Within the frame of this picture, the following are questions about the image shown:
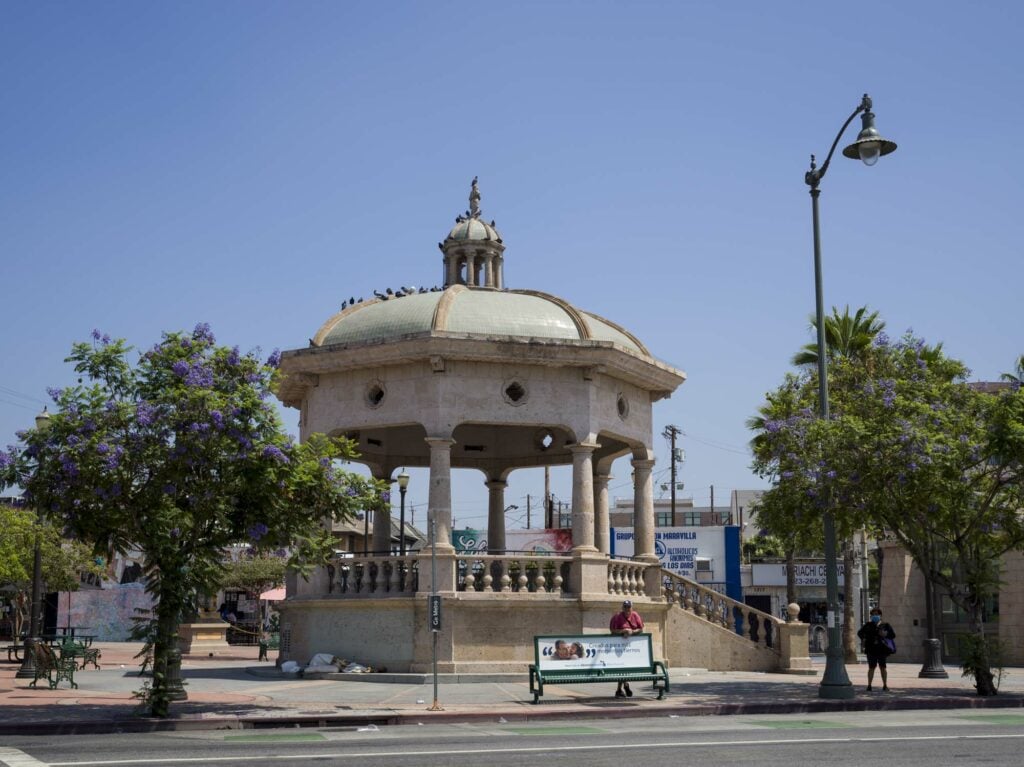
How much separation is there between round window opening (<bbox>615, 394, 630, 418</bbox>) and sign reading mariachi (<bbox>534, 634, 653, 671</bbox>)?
270 inches

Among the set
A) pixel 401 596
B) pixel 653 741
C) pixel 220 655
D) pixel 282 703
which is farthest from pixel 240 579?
pixel 653 741

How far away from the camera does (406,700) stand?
19469mm

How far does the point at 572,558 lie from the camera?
2442cm

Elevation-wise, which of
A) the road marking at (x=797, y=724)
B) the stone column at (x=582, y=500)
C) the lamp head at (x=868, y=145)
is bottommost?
the road marking at (x=797, y=724)

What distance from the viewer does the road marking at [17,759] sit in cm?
1173

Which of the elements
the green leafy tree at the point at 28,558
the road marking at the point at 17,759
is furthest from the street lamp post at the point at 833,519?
the green leafy tree at the point at 28,558

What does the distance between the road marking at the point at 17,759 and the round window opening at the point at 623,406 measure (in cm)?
1577

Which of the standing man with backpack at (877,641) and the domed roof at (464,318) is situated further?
the domed roof at (464,318)

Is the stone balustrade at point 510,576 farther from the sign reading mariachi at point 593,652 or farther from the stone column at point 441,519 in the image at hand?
the sign reading mariachi at point 593,652

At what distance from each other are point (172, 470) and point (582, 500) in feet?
33.0

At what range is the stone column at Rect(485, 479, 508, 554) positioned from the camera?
3059 cm

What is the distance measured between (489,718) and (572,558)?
23.7 ft

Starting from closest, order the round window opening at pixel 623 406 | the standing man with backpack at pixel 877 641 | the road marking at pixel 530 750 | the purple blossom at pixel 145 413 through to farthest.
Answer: the road marking at pixel 530 750 → the purple blossom at pixel 145 413 → the standing man with backpack at pixel 877 641 → the round window opening at pixel 623 406

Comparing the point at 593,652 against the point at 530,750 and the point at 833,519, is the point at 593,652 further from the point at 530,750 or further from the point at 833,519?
the point at 530,750
